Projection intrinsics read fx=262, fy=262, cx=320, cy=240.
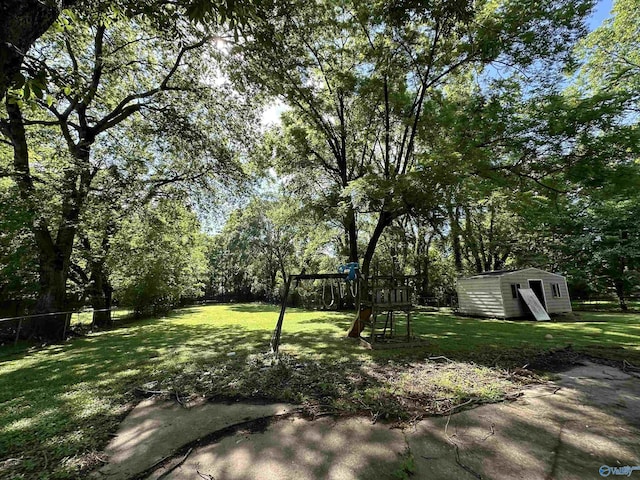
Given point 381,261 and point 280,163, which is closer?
point 280,163

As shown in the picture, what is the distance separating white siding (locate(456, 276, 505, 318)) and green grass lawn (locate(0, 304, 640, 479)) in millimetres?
5222

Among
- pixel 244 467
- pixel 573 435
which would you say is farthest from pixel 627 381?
pixel 244 467

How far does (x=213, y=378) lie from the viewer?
3955 mm

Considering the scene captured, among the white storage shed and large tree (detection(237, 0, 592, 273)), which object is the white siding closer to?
the white storage shed

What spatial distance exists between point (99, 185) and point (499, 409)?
38.9 ft

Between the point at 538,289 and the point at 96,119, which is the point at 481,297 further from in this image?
the point at 96,119

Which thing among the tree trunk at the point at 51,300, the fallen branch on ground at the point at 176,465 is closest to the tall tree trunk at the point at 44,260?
the tree trunk at the point at 51,300

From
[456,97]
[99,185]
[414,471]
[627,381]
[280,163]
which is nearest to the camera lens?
[414,471]

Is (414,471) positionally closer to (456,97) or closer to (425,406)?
(425,406)

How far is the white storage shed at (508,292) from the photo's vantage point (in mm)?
11992

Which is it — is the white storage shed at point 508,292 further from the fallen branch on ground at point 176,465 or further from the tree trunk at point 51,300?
the tree trunk at point 51,300

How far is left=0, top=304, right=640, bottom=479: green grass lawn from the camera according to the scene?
8.12 ft

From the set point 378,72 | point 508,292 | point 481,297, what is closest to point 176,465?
point 378,72

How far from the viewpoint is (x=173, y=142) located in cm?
927
